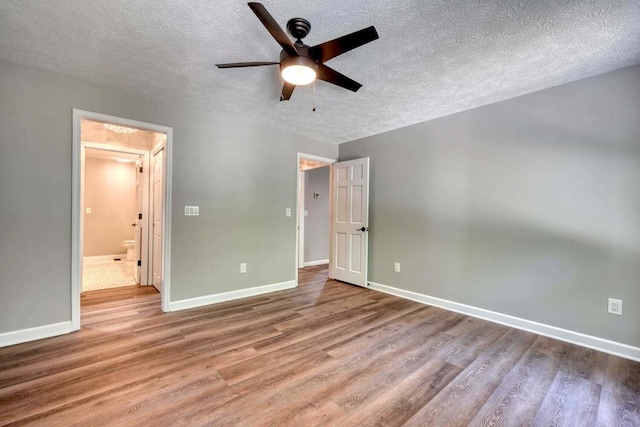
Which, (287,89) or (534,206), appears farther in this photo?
(534,206)

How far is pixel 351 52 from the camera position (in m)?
2.09

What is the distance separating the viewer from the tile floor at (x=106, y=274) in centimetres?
426

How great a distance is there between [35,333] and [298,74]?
3197 mm

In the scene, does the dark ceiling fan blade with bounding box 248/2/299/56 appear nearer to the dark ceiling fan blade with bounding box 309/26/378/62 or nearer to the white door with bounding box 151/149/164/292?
the dark ceiling fan blade with bounding box 309/26/378/62

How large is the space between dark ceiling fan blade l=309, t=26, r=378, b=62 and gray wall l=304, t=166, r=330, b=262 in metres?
4.22

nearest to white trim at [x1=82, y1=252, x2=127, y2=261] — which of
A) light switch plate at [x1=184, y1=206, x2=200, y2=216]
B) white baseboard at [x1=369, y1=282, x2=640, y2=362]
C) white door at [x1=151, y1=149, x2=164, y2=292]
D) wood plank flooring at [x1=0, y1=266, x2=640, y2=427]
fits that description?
white door at [x1=151, y1=149, x2=164, y2=292]

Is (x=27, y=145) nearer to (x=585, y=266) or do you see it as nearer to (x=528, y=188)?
(x=528, y=188)

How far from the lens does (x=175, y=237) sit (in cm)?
320

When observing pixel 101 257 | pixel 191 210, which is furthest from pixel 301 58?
pixel 101 257

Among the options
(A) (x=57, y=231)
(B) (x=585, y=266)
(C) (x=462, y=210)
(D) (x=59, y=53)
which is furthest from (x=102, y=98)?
(B) (x=585, y=266)

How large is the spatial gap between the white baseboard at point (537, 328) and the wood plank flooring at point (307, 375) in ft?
0.33

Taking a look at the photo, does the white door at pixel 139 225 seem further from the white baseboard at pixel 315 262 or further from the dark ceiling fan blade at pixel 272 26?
the dark ceiling fan blade at pixel 272 26

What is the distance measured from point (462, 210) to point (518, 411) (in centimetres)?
213

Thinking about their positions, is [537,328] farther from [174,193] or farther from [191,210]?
[174,193]
